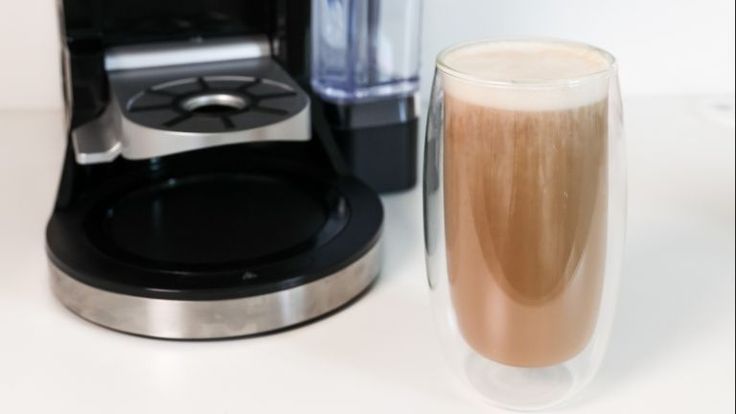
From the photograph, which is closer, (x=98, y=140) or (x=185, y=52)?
(x=98, y=140)

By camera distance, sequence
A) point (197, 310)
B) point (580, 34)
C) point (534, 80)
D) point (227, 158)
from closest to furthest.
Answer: point (534, 80) < point (197, 310) < point (227, 158) < point (580, 34)

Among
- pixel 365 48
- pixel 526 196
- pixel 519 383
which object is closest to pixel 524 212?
pixel 526 196

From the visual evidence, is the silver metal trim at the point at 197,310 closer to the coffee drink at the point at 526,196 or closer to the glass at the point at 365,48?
the coffee drink at the point at 526,196

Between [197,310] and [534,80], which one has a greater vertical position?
[534,80]

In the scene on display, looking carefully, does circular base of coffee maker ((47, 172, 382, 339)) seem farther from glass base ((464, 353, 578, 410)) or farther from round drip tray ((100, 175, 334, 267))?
glass base ((464, 353, 578, 410))

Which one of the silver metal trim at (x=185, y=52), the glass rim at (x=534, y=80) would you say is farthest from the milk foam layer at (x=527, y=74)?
the silver metal trim at (x=185, y=52)

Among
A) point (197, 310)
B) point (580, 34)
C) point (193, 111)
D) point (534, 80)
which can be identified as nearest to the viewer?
point (534, 80)

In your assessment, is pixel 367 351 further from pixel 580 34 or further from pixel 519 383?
pixel 580 34
